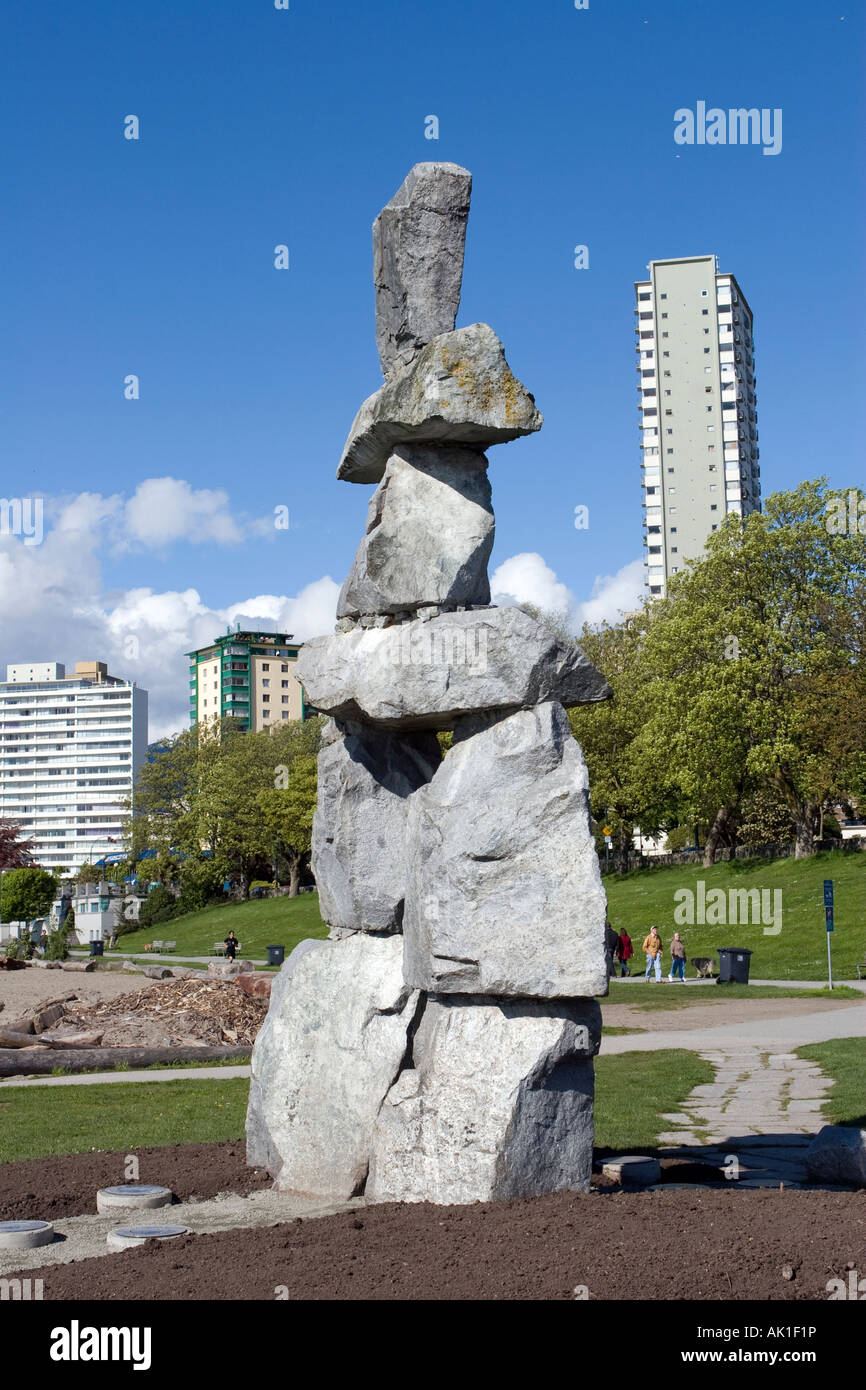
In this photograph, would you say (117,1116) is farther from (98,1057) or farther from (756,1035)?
(756,1035)

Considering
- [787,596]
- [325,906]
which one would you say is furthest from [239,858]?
[325,906]

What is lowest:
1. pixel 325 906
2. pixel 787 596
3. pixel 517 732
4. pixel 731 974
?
pixel 731 974

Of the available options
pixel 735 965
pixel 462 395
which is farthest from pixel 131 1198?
pixel 735 965

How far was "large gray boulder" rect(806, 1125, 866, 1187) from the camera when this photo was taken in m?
7.67

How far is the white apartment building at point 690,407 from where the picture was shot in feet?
336

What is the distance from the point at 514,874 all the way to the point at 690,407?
10256 cm

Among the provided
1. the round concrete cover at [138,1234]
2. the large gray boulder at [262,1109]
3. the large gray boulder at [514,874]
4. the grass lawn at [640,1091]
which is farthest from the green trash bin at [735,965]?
the round concrete cover at [138,1234]

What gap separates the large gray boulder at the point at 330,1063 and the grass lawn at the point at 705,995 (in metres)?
15.9

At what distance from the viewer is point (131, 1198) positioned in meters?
7.16

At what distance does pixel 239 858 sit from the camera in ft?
218

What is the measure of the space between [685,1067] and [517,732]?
28.4 ft
